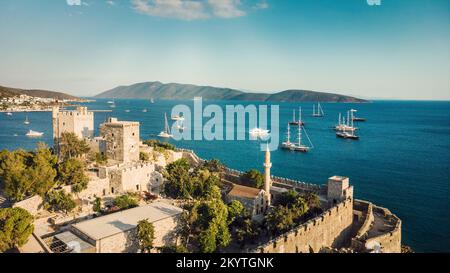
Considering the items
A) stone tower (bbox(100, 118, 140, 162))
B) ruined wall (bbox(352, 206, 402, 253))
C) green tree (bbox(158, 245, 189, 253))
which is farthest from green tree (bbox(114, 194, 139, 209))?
ruined wall (bbox(352, 206, 402, 253))

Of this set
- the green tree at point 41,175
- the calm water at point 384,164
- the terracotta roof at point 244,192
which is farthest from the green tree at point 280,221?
the green tree at point 41,175

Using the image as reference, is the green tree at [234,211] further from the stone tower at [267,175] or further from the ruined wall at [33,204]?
the ruined wall at [33,204]

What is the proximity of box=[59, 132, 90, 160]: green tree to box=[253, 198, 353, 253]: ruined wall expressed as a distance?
2224 centimetres

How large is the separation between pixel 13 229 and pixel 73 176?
9704 millimetres

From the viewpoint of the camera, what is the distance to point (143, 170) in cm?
3281

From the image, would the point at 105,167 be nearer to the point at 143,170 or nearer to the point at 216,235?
the point at 143,170

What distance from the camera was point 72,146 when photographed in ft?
109

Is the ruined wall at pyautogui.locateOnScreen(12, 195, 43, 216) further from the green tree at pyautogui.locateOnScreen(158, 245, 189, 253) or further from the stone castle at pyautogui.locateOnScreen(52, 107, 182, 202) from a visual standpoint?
the green tree at pyautogui.locateOnScreen(158, 245, 189, 253)

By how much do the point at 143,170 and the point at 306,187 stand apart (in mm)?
15967

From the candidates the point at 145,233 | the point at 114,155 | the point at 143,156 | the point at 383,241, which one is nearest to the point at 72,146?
the point at 114,155

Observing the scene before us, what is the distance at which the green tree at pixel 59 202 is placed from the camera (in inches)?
996

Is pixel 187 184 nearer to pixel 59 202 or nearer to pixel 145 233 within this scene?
pixel 145 233

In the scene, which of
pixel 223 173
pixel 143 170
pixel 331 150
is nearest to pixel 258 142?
pixel 331 150
